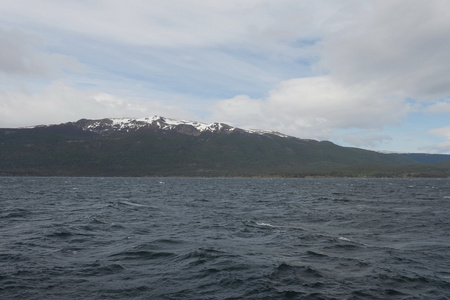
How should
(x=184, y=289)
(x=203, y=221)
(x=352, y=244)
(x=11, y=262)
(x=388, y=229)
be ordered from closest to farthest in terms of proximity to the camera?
1. (x=184, y=289)
2. (x=11, y=262)
3. (x=352, y=244)
4. (x=388, y=229)
5. (x=203, y=221)

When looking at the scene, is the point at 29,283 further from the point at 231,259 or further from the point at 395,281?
the point at 395,281

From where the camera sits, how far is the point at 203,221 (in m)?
41.8

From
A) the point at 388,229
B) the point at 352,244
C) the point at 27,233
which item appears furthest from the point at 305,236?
the point at 27,233

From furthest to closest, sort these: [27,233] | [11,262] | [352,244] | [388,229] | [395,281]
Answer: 1. [388,229]
2. [27,233]
3. [352,244]
4. [11,262]
5. [395,281]

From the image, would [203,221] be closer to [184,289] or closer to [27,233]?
[27,233]

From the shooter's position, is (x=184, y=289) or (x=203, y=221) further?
(x=203, y=221)

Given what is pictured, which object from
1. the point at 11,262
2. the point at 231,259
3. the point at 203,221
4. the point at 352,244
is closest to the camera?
the point at 11,262

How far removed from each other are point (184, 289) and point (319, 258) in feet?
35.8

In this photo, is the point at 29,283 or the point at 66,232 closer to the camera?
the point at 29,283

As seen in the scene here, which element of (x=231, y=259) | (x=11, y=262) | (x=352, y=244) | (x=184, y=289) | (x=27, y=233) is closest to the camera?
(x=184, y=289)

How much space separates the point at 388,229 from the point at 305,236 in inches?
412

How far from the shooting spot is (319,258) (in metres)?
24.5

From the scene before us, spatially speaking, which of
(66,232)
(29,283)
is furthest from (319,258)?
(66,232)

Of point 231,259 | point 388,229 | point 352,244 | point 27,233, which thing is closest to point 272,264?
point 231,259
